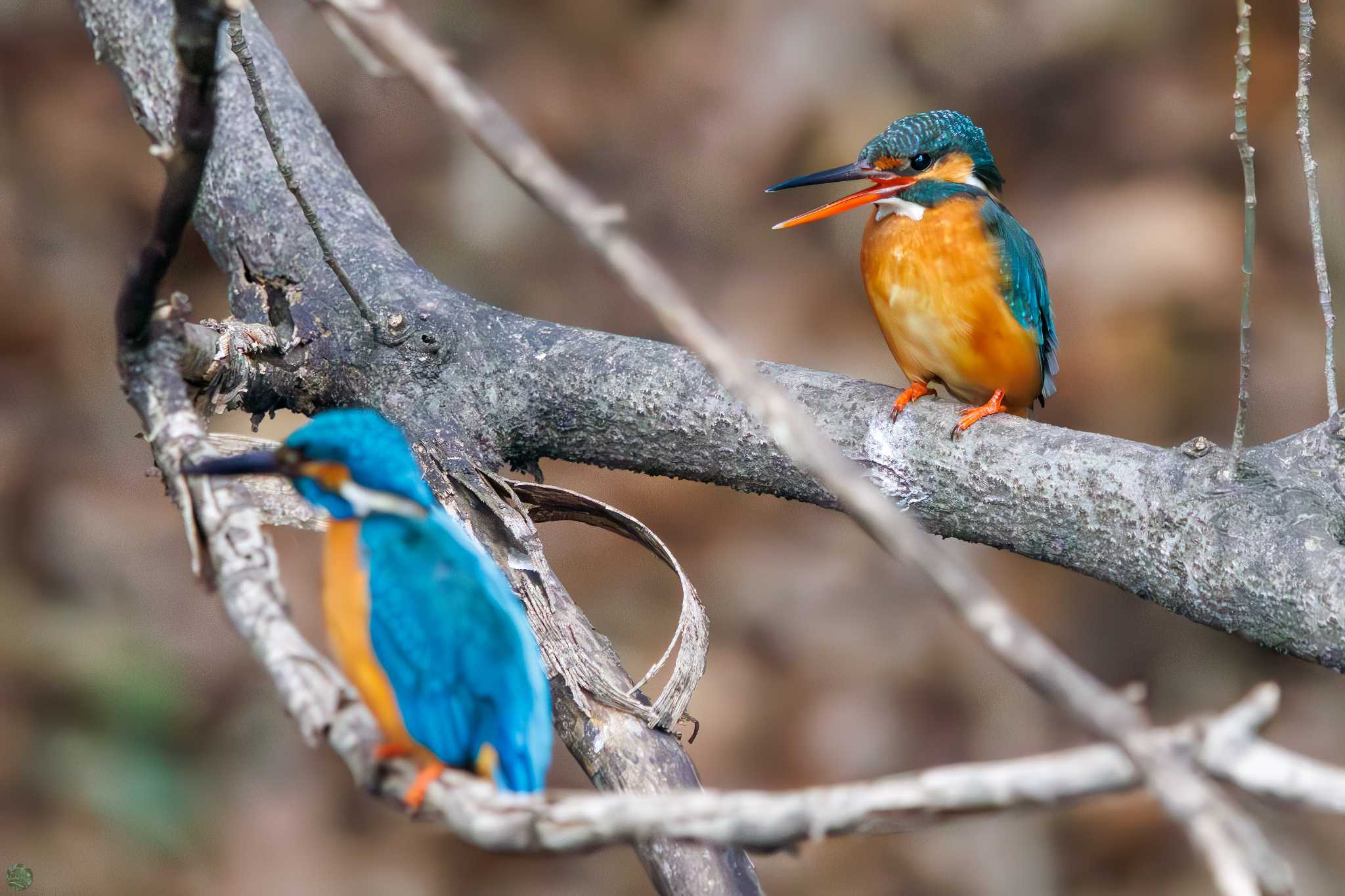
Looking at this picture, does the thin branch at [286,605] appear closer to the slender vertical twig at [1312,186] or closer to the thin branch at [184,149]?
the thin branch at [184,149]

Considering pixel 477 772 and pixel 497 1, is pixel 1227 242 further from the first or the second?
pixel 477 772

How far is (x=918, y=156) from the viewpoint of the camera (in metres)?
2.26

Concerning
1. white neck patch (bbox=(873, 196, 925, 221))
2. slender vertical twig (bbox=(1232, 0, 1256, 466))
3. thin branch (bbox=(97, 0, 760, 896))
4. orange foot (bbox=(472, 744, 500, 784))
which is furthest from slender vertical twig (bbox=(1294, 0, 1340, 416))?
orange foot (bbox=(472, 744, 500, 784))

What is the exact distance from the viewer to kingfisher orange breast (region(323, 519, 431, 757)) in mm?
1061

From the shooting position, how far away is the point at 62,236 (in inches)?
140

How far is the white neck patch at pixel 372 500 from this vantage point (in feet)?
3.61

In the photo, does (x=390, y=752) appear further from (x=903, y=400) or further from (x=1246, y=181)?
(x=1246, y=181)

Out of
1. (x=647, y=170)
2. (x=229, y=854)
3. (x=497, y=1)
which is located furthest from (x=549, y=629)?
(x=497, y=1)

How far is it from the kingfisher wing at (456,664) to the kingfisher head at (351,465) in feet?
0.20

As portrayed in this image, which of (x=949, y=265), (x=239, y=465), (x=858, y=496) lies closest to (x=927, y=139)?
(x=949, y=265)

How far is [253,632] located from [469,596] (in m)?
0.18

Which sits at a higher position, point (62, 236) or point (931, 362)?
point (62, 236)

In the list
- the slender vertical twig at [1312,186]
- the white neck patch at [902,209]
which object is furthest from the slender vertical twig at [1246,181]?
the white neck patch at [902,209]

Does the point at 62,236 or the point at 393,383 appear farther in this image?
the point at 62,236
